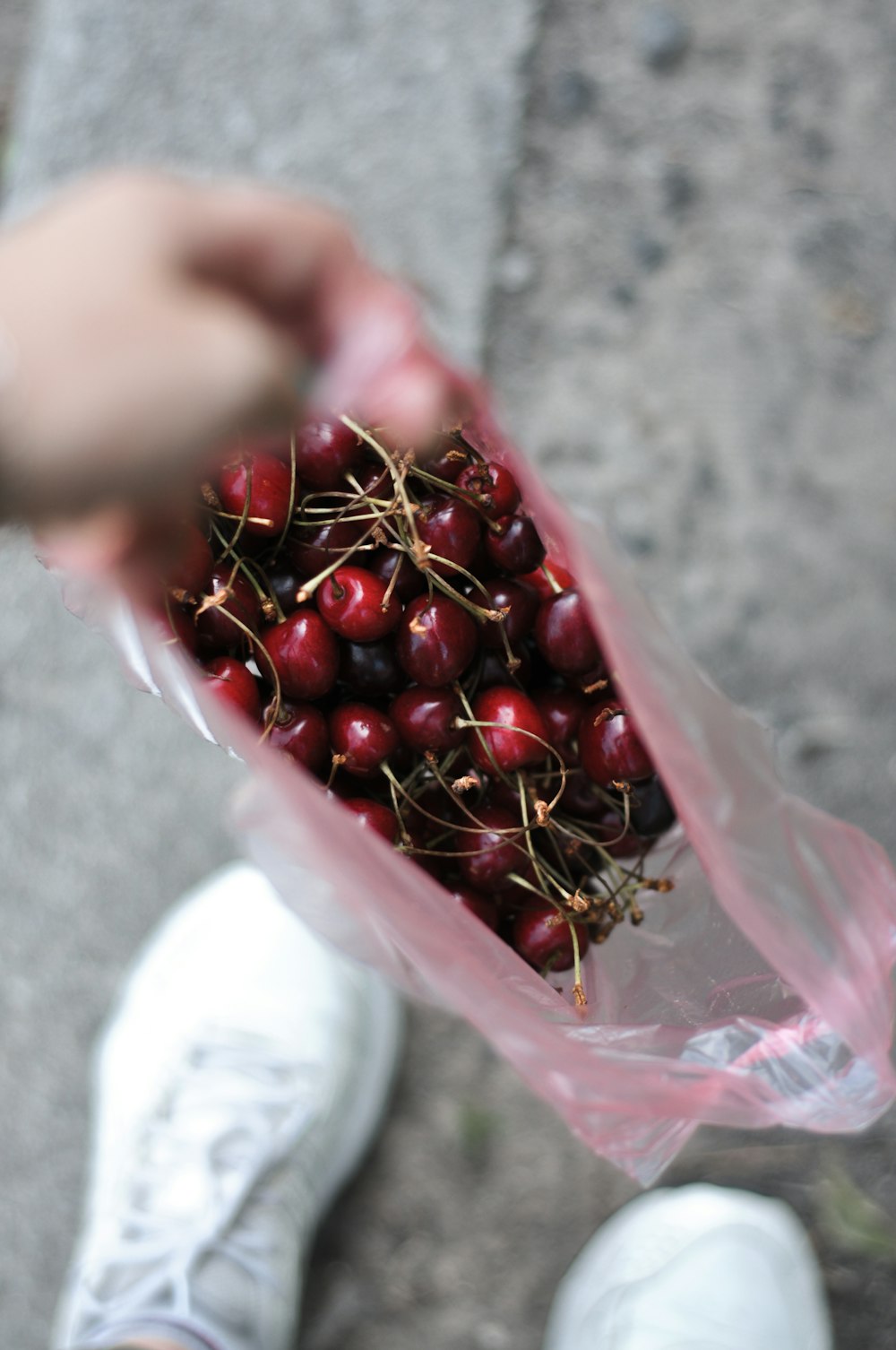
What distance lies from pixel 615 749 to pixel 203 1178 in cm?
84

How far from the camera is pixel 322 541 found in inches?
27.4

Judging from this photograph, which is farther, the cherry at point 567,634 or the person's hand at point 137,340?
the cherry at point 567,634

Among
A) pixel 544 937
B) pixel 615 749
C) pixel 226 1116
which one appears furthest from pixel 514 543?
pixel 226 1116

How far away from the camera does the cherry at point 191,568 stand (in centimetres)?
63

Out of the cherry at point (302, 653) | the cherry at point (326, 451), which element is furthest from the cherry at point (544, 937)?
the cherry at point (326, 451)

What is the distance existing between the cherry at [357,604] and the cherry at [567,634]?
4.0 inches

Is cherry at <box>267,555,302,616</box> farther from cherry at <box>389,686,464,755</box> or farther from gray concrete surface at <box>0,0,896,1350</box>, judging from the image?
gray concrete surface at <box>0,0,896,1350</box>

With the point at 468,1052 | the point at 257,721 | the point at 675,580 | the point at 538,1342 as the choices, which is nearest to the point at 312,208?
the point at 257,721

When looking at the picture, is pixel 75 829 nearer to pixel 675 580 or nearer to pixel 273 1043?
pixel 273 1043

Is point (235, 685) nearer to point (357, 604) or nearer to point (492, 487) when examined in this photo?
point (357, 604)

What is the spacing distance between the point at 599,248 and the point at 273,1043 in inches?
41.8

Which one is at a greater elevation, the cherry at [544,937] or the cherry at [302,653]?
the cherry at [302,653]

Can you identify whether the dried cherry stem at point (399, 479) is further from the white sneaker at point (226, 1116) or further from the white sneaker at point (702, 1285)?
the white sneaker at point (702, 1285)

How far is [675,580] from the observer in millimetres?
1328
